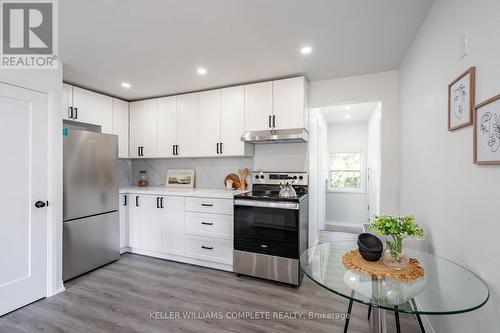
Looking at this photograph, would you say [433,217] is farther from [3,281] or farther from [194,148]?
[3,281]

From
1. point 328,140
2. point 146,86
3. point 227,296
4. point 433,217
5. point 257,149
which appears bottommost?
point 227,296

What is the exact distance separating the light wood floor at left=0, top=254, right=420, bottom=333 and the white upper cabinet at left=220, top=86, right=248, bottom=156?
1.63 m

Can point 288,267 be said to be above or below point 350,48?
below

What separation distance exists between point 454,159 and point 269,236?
182 cm

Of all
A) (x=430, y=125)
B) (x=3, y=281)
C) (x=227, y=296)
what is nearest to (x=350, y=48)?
(x=430, y=125)

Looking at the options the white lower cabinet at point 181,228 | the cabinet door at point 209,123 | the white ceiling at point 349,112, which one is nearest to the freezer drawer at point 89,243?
the white lower cabinet at point 181,228

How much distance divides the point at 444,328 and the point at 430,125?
141 cm

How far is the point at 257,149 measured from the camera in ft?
11.4

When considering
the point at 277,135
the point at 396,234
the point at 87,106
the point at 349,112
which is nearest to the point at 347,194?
the point at 349,112

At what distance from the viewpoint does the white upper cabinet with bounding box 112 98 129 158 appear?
377cm

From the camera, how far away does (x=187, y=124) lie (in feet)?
11.7

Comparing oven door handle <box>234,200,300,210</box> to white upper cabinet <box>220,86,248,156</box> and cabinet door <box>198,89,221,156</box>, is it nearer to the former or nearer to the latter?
white upper cabinet <box>220,86,248,156</box>

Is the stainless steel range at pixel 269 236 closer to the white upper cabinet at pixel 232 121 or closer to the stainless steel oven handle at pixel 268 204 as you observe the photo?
the stainless steel oven handle at pixel 268 204

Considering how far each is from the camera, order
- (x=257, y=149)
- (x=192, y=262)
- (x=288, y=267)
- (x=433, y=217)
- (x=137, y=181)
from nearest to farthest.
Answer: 1. (x=433, y=217)
2. (x=288, y=267)
3. (x=192, y=262)
4. (x=257, y=149)
5. (x=137, y=181)
